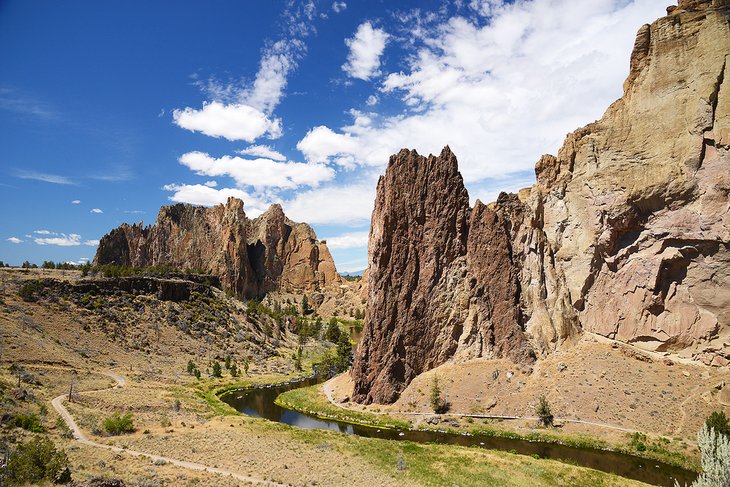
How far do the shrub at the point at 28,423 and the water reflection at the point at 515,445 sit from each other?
28.4 m

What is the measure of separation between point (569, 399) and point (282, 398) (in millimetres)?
42905

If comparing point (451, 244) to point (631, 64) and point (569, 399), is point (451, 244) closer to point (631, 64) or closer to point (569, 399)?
point (569, 399)

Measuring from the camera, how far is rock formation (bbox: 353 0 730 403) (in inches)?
2034

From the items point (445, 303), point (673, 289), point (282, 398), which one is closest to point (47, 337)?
point (282, 398)

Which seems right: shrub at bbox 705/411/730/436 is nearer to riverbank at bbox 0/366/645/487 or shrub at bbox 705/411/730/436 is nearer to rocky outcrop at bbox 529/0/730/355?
riverbank at bbox 0/366/645/487

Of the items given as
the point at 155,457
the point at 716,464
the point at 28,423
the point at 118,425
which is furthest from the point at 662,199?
the point at 28,423

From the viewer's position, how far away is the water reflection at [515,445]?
4091 centimetres

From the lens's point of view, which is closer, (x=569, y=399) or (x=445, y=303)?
(x=569, y=399)

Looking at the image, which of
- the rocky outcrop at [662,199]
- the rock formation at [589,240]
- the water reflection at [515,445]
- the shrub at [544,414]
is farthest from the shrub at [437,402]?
the rocky outcrop at [662,199]

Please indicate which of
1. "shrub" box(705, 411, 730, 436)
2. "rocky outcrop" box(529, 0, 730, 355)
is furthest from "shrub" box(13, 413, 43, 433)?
"rocky outcrop" box(529, 0, 730, 355)

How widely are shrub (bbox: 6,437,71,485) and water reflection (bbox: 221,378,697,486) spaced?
32248 mm

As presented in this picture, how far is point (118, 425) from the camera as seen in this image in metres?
45.7

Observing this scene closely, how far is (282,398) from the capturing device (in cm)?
7269

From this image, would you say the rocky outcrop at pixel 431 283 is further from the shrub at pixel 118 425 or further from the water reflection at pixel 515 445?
the shrub at pixel 118 425
